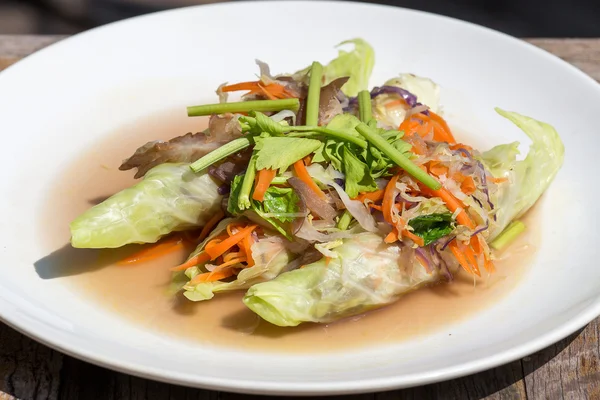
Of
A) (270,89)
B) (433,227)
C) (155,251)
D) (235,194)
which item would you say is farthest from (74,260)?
(433,227)

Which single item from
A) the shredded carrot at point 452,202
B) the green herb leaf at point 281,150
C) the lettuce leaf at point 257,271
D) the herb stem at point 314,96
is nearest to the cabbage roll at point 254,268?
the lettuce leaf at point 257,271

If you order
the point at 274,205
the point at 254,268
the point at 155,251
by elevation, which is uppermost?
the point at 274,205

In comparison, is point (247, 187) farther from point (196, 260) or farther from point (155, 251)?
point (155, 251)

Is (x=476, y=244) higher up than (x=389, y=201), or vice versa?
(x=389, y=201)

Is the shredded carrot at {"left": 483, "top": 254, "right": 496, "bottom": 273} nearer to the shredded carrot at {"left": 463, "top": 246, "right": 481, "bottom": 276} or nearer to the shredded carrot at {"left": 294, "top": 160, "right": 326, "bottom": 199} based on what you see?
the shredded carrot at {"left": 463, "top": 246, "right": 481, "bottom": 276}

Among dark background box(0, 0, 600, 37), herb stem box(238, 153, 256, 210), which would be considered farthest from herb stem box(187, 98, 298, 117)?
dark background box(0, 0, 600, 37)

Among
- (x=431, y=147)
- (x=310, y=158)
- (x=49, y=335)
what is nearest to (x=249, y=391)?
(x=49, y=335)
